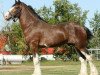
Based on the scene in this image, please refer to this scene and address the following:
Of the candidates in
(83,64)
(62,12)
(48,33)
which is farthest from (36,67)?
(62,12)

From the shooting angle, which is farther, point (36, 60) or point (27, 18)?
point (27, 18)

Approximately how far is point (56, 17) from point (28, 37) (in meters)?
36.8

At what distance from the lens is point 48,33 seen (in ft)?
51.5

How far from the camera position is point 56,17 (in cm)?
5225

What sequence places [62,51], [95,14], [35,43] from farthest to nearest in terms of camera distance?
1. [95,14]
2. [62,51]
3. [35,43]

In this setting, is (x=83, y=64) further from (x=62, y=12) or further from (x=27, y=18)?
(x=62, y=12)

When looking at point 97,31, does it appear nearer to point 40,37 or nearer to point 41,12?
point 41,12

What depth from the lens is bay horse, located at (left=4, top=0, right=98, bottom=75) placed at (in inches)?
614

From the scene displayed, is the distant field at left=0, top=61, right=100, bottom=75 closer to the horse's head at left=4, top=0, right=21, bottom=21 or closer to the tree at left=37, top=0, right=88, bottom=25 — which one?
the horse's head at left=4, top=0, right=21, bottom=21

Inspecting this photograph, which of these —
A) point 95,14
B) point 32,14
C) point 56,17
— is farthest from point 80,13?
point 32,14

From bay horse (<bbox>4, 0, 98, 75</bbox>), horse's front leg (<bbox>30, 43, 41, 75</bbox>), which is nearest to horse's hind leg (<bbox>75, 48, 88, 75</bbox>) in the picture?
bay horse (<bbox>4, 0, 98, 75</bbox>)

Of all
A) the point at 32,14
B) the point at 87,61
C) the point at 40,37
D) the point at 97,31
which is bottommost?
the point at 87,61

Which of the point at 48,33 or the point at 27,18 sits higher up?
the point at 27,18

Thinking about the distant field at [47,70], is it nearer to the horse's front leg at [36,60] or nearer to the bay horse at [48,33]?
the bay horse at [48,33]
